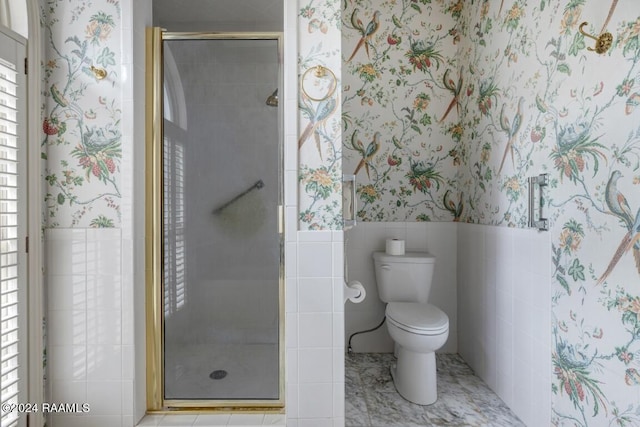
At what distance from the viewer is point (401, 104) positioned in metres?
2.52

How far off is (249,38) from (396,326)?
1.68m

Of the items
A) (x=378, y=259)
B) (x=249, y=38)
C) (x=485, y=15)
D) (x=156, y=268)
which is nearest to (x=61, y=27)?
(x=249, y=38)

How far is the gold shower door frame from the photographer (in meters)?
1.71

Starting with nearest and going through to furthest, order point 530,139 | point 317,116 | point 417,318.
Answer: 1. point 317,116
2. point 530,139
3. point 417,318

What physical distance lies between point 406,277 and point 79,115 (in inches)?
79.3

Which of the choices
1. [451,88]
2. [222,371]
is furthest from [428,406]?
[451,88]

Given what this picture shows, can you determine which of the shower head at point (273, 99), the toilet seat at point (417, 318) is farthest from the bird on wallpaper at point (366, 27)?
the toilet seat at point (417, 318)

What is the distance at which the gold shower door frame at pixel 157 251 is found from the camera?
5.61 feet

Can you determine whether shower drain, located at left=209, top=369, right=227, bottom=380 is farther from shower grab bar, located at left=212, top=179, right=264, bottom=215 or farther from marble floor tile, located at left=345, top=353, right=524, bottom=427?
shower grab bar, located at left=212, top=179, right=264, bottom=215

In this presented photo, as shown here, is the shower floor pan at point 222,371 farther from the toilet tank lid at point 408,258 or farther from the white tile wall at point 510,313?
the white tile wall at point 510,313

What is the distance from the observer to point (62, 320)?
1603 mm

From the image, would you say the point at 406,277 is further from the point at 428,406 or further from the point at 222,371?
the point at 222,371

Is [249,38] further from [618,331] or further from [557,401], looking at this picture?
[557,401]

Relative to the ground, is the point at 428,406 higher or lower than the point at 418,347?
lower
